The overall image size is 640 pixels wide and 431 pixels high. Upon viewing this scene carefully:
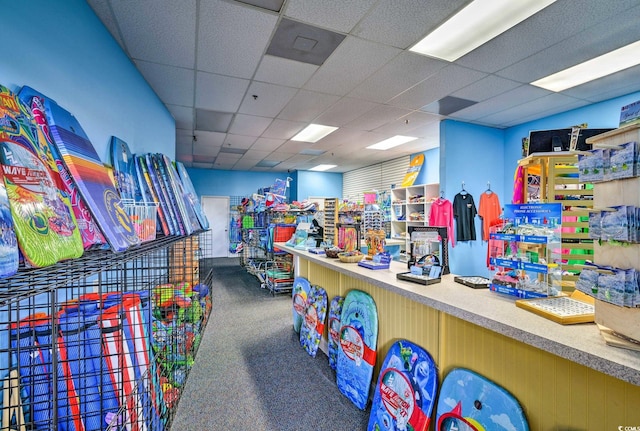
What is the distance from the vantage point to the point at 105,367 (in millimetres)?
1460

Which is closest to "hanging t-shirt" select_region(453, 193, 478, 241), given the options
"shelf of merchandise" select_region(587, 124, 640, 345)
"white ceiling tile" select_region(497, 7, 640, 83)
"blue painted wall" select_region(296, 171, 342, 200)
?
"white ceiling tile" select_region(497, 7, 640, 83)

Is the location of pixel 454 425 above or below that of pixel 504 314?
below

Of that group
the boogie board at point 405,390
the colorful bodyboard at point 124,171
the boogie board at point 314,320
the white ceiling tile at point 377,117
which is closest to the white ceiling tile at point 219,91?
the colorful bodyboard at point 124,171

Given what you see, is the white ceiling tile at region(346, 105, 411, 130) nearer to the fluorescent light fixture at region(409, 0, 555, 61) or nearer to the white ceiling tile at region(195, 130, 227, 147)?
the fluorescent light fixture at region(409, 0, 555, 61)

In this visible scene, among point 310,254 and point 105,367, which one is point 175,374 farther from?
point 310,254

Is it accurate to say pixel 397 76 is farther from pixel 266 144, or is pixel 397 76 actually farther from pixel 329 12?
pixel 266 144

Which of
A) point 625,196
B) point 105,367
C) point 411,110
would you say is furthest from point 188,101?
point 625,196

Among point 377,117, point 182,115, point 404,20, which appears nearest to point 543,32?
point 404,20

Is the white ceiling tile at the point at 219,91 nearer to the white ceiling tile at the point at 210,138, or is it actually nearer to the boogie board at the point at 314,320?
the white ceiling tile at the point at 210,138

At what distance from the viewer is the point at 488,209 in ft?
16.5

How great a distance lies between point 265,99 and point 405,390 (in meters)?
3.82

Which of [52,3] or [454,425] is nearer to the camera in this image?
[454,425]

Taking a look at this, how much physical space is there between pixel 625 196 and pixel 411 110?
3.94 meters

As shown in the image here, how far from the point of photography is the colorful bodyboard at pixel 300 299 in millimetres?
3303
